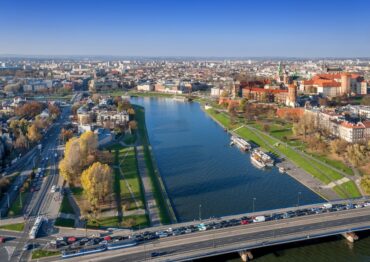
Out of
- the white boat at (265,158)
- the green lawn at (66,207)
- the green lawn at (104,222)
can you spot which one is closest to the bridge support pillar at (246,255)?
the green lawn at (104,222)

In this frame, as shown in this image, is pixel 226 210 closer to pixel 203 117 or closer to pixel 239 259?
pixel 239 259

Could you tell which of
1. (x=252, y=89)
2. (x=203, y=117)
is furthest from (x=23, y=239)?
(x=252, y=89)

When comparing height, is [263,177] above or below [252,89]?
below

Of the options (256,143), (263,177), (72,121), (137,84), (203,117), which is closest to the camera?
(263,177)

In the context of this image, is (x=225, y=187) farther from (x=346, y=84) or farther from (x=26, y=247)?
(x=346, y=84)

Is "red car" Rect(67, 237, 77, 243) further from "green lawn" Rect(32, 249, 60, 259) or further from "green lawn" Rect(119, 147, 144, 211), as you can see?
"green lawn" Rect(119, 147, 144, 211)

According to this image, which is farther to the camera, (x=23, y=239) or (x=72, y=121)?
(x=72, y=121)

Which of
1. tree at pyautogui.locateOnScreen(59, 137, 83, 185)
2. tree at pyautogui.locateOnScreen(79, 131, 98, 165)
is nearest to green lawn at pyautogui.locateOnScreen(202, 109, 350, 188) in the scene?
tree at pyautogui.locateOnScreen(79, 131, 98, 165)
